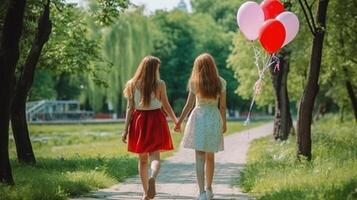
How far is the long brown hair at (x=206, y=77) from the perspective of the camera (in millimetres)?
9750

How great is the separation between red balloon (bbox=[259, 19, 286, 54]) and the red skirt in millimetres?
4519

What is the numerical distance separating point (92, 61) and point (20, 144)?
4880 mm

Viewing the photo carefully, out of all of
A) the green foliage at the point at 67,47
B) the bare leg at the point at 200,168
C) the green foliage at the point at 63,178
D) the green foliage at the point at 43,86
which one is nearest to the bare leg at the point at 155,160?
the bare leg at the point at 200,168

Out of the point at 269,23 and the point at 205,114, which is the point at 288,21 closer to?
the point at 269,23

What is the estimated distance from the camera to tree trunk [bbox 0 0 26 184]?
35.1ft

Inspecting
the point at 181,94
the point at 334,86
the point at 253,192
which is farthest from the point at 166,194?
the point at 181,94

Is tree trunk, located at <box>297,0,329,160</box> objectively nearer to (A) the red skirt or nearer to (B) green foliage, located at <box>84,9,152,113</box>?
(A) the red skirt

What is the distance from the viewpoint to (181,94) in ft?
285

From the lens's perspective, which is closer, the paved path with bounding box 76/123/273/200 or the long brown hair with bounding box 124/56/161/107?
the long brown hair with bounding box 124/56/161/107

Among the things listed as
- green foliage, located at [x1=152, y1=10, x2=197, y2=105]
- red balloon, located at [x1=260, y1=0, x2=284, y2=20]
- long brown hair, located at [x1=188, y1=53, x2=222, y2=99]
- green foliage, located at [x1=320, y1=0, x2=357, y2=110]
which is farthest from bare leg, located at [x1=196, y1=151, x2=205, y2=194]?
green foliage, located at [x1=152, y1=10, x2=197, y2=105]

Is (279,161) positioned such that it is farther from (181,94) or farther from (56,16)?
(181,94)

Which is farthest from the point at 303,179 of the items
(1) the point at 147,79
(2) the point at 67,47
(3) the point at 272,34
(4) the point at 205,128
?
(2) the point at 67,47

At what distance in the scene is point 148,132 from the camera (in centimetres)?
985

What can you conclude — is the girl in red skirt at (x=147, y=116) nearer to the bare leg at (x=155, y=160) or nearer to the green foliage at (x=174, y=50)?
the bare leg at (x=155, y=160)
